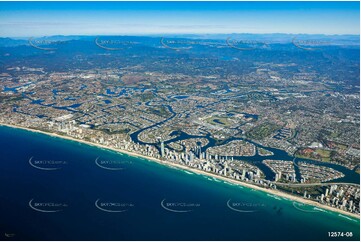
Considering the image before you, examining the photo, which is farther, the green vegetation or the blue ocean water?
the green vegetation

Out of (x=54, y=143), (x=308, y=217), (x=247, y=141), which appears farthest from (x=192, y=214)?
(x=54, y=143)

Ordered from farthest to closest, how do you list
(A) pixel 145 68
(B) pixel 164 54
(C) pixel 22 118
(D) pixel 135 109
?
(B) pixel 164 54 → (A) pixel 145 68 → (D) pixel 135 109 → (C) pixel 22 118

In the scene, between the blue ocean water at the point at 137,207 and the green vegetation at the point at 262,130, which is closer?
the blue ocean water at the point at 137,207

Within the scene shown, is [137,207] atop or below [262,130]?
below

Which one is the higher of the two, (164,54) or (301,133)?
(164,54)

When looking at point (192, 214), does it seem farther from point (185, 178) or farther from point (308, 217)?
point (308, 217)

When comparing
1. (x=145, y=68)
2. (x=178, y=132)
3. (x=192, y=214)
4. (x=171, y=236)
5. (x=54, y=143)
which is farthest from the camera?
(x=145, y=68)

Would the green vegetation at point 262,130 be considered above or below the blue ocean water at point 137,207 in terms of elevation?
above

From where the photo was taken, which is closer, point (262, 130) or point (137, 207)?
point (137, 207)
